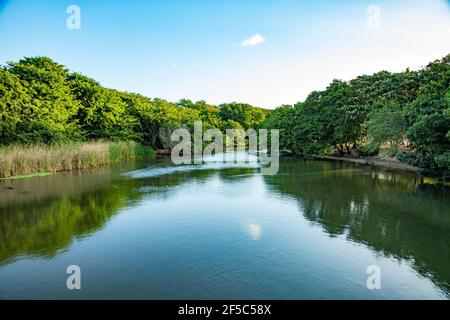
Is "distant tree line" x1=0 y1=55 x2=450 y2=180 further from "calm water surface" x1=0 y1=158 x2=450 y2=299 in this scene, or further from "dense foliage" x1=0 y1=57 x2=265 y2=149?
"calm water surface" x1=0 y1=158 x2=450 y2=299

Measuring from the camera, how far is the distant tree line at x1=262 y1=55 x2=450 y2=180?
14703mm

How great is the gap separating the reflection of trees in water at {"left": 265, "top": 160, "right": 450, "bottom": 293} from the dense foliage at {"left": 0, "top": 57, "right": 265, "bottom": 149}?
17794mm

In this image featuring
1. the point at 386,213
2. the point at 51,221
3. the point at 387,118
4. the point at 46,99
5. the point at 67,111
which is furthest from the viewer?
the point at 67,111

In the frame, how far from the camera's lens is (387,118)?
21.1 metres

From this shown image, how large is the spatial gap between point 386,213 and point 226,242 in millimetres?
5839

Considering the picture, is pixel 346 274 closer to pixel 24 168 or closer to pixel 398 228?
pixel 398 228

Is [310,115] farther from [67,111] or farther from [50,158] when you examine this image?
[50,158]

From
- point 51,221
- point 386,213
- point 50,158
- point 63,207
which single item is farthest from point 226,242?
point 50,158

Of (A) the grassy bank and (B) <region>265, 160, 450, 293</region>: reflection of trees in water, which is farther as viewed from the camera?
(A) the grassy bank

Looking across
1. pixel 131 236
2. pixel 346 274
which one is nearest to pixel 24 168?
pixel 131 236

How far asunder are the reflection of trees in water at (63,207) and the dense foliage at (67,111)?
23.6ft

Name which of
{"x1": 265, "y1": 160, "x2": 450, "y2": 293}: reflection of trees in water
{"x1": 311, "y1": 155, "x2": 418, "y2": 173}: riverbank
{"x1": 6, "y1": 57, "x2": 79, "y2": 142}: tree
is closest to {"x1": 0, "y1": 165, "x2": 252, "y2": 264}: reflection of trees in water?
{"x1": 265, "y1": 160, "x2": 450, "y2": 293}: reflection of trees in water

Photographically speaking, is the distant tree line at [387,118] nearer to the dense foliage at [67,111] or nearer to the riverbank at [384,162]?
the riverbank at [384,162]
